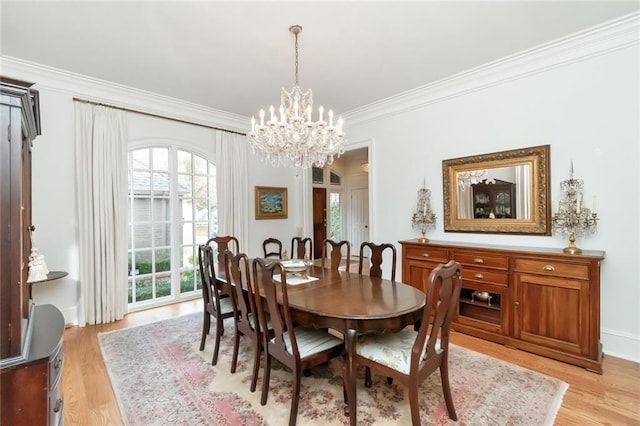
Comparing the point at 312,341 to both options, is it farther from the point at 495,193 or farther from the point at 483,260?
the point at 495,193

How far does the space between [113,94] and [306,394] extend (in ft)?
13.4

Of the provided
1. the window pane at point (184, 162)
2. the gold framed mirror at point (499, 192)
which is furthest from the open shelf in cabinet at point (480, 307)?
the window pane at point (184, 162)

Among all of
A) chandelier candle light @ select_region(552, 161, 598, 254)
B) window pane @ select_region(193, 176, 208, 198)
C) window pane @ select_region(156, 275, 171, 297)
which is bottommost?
window pane @ select_region(156, 275, 171, 297)

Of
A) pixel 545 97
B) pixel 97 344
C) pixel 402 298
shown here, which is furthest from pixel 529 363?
pixel 97 344

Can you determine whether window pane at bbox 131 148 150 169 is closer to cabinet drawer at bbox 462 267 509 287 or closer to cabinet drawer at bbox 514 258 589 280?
cabinet drawer at bbox 462 267 509 287

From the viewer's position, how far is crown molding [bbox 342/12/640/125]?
258 centimetres

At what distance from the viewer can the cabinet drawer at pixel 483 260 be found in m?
2.89

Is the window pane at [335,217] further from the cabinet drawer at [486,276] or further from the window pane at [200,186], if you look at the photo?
the cabinet drawer at [486,276]

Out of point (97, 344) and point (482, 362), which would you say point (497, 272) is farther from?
point (97, 344)

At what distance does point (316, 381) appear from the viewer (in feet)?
7.52

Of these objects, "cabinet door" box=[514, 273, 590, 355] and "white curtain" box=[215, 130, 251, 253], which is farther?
"white curtain" box=[215, 130, 251, 253]

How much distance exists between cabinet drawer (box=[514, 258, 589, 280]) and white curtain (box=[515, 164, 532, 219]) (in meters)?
0.60

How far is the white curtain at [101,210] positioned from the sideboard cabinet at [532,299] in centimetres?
382

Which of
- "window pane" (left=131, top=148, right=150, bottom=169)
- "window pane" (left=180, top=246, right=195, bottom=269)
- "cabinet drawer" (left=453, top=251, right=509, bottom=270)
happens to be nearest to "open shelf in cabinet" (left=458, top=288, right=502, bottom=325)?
"cabinet drawer" (left=453, top=251, right=509, bottom=270)
